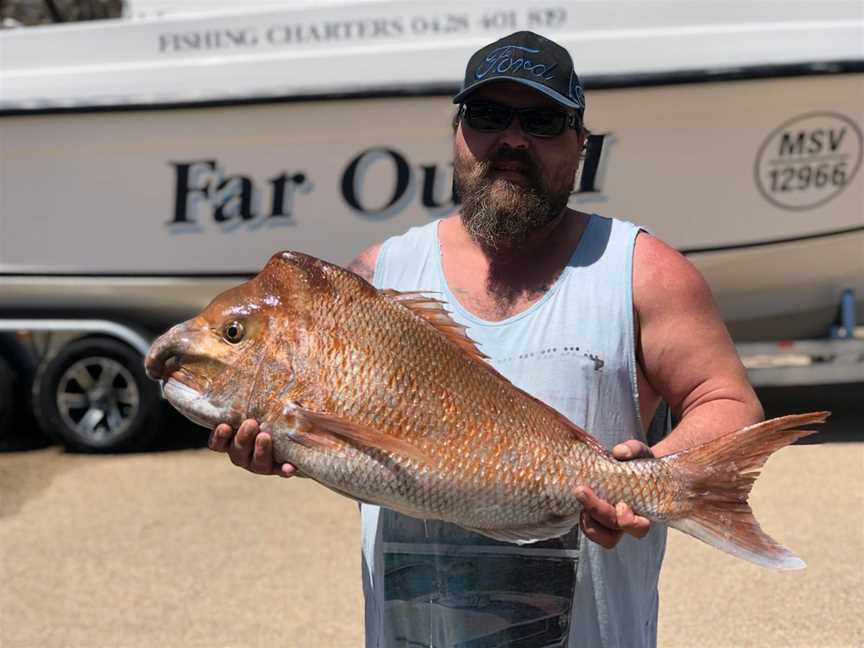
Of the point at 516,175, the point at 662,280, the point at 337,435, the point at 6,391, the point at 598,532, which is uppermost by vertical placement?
the point at 516,175

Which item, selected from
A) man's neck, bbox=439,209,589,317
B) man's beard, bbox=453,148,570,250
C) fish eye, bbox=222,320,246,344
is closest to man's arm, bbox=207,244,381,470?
fish eye, bbox=222,320,246,344

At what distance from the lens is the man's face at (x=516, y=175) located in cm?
183

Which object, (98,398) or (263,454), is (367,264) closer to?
(263,454)

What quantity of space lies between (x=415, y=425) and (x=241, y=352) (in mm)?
323

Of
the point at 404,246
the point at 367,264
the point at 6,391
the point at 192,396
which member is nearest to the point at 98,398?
the point at 6,391

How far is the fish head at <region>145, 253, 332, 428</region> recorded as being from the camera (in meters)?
1.68

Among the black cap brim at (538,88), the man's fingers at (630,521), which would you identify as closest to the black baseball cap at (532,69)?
the black cap brim at (538,88)

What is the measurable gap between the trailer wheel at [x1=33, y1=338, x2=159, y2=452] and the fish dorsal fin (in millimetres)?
4468

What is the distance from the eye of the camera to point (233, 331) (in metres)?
1.72

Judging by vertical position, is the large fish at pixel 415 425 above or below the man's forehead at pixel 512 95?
below

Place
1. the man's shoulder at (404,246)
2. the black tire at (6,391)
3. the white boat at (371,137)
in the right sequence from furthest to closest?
the black tire at (6,391) < the white boat at (371,137) < the man's shoulder at (404,246)

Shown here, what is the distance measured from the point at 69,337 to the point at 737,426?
5.24 m

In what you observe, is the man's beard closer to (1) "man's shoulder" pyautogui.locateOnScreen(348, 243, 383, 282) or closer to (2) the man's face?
(2) the man's face

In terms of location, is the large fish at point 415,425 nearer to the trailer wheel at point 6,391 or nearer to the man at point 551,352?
the man at point 551,352
